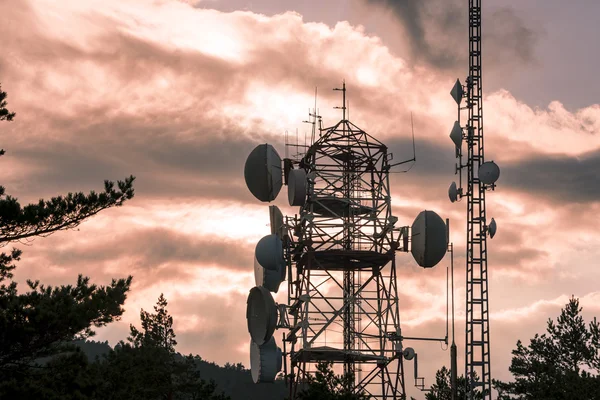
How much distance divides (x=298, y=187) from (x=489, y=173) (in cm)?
1191

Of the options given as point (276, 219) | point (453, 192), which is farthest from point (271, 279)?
point (453, 192)

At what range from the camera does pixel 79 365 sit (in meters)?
36.0


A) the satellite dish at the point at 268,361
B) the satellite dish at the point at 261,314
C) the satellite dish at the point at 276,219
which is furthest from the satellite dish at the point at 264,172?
the satellite dish at the point at 268,361

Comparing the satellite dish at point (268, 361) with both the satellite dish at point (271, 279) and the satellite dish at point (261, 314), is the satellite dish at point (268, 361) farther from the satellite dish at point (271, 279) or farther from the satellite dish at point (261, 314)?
the satellite dish at point (271, 279)

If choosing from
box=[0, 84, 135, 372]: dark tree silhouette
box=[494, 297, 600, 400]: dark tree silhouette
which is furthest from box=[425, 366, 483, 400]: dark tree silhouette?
box=[0, 84, 135, 372]: dark tree silhouette

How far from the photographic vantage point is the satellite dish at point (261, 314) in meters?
46.9

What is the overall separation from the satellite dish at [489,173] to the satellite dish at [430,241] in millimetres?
6233

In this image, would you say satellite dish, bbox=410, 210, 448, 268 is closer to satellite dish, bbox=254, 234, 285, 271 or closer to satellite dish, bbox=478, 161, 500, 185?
satellite dish, bbox=478, 161, 500, 185

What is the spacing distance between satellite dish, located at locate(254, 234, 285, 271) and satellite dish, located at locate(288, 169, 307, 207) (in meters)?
2.24

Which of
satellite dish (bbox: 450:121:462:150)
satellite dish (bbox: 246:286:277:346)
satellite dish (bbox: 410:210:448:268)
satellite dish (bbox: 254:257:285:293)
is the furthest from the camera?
satellite dish (bbox: 450:121:462:150)

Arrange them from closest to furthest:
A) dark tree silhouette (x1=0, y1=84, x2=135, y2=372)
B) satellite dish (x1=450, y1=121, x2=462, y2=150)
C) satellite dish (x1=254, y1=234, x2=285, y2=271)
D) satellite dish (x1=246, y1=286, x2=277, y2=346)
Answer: dark tree silhouette (x1=0, y1=84, x2=135, y2=372) < satellite dish (x1=246, y1=286, x2=277, y2=346) < satellite dish (x1=254, y1=234, x2=285, y2=271) < satellite dish (x1=450, y1=121, x2=462, y2=150)

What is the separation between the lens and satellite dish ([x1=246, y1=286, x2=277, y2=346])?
46.9 m

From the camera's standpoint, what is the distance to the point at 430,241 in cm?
4862

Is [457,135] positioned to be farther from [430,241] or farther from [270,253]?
[270,253]
